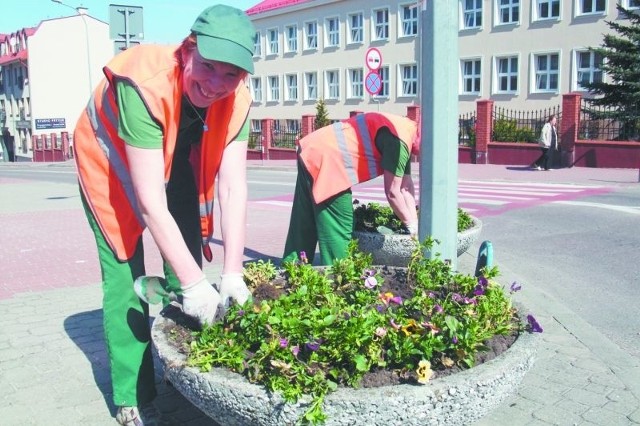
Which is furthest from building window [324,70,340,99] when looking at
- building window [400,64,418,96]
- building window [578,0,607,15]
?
building window [578,0,607,15]

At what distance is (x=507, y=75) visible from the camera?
1276 inches

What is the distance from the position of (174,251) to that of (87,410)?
1287mm

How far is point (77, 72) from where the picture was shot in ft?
191

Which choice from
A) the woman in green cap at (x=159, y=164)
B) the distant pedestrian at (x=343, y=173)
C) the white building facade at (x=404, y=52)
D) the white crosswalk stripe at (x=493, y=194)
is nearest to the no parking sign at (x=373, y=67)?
the white building facade at (x=404, y=52)

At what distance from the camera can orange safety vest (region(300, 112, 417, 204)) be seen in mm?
5215

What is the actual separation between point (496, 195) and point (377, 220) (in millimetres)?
8595

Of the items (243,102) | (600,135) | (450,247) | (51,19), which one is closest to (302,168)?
(450,247)

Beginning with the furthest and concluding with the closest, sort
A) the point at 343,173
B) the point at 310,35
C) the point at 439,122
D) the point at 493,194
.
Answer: the point at 310,35, the point at 493,194, the point at 343,173, the point at 439,122

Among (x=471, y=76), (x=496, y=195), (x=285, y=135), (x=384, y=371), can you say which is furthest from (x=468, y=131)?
(x=384, y=371)

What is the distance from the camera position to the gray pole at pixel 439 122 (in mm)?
3934

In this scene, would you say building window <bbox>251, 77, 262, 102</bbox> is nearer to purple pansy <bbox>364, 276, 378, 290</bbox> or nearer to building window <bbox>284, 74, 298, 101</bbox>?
building window <bbox>284, 74, 298, 101</bbox>

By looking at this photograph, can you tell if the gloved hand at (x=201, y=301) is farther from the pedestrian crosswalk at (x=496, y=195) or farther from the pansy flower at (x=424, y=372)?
the pedestrian crosswalk at (x=496, y=195)

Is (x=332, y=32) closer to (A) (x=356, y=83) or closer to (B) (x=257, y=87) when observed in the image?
(A) (x=356, y=83)

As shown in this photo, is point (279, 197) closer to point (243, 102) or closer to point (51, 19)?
point (243, 102)
